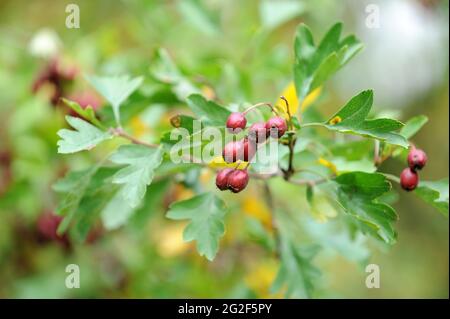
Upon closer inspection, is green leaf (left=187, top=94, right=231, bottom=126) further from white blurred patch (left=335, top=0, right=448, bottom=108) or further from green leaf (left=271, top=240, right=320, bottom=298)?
white blurred patch (left=335, top=0, right=448, bottom=108)

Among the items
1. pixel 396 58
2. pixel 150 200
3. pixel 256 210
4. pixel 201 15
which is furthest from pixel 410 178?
pixel 396 58

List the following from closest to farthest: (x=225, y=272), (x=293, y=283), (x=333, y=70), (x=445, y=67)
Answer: (x=333, y=70), (x=293, y=283), (x=225, y=272), (x=445, y=67)

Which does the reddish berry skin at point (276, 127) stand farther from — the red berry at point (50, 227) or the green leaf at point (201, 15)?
the red berry at point (50, 227)

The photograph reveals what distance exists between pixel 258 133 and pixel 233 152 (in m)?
0.04

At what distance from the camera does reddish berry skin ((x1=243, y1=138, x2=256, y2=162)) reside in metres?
0.79

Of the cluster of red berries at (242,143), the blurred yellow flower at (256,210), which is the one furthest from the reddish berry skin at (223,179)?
the blurred yellow flower at (256,210)

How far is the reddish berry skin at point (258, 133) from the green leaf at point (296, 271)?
34 centimetres

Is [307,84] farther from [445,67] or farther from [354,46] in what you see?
[445,67]

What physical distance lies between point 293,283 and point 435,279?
1.83 meters

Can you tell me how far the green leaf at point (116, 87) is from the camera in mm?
1013

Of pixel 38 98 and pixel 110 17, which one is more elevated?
pixel 110 17

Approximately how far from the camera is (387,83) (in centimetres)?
260
